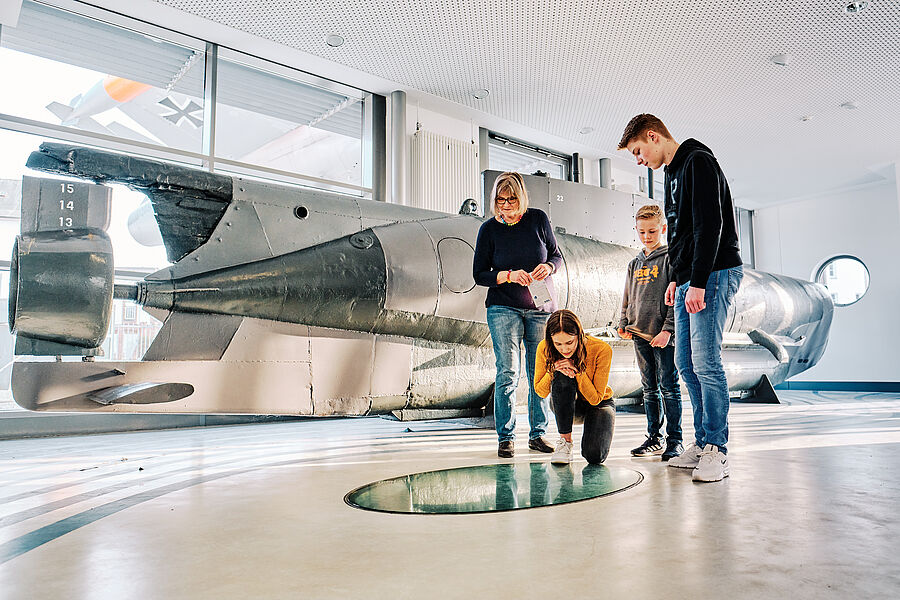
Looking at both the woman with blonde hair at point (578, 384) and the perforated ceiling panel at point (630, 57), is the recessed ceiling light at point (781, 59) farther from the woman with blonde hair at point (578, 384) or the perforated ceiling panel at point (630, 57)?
the woman with blonde hair at point (578, 384)

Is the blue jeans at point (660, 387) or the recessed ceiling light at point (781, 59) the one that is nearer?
the blue jeans at point (660, 387)

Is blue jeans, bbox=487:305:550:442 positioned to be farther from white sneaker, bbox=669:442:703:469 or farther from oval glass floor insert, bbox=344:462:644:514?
white sneaker, bbox=669:442:703:469

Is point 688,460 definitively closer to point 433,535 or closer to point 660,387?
point 660,387

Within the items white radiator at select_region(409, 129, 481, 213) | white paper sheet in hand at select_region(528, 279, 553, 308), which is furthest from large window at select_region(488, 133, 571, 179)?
white paper sheet in hand at select_region(528, 279, 553, 308)

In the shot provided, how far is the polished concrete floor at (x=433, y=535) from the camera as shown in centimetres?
112

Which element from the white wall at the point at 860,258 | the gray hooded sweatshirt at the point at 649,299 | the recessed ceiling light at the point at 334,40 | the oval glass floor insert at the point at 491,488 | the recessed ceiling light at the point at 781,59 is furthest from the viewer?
the white wall at the point at 860,258

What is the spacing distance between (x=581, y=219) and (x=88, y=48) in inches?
164

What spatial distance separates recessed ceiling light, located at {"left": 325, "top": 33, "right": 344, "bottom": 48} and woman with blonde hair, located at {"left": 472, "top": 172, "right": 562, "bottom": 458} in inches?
124

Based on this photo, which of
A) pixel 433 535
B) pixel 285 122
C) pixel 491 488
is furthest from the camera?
pixel 285 122

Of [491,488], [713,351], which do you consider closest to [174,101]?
[491,488]

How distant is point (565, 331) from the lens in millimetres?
2424

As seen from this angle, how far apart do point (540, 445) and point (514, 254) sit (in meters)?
0.85

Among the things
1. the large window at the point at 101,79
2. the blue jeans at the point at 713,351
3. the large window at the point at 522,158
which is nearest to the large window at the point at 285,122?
the large window at the point at 101,79

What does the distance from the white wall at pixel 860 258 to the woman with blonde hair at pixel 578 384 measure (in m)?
9.06
